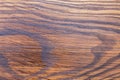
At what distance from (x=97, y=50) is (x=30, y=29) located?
213mm

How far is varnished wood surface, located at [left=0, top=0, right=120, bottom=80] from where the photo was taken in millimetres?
663

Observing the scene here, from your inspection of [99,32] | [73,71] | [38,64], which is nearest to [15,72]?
[38,64]

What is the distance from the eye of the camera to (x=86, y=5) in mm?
664

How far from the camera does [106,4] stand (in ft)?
2.18

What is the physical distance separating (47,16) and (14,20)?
10 centimetres

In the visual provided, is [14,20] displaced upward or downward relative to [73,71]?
upward

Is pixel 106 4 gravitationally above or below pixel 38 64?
above

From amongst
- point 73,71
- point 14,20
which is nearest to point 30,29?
point 14,20

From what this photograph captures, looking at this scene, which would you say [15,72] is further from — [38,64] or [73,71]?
[73,71]

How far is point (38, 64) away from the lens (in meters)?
0.67

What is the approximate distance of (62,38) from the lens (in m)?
0.67

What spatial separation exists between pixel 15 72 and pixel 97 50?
261 millimetres

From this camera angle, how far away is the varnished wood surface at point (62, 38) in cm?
66

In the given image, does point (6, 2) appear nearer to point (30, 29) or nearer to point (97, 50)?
point (30, 29)
